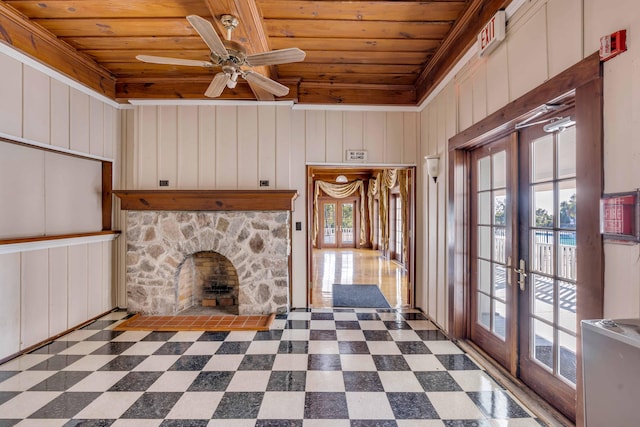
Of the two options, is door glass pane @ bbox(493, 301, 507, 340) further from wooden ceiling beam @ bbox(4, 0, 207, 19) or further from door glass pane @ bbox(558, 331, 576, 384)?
wooden ceiling beam @ bbox(4, 0, 207, 19)

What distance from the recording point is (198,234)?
402 cm

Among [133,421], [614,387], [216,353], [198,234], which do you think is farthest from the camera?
[198,234]

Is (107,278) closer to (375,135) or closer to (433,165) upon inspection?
(375,135)

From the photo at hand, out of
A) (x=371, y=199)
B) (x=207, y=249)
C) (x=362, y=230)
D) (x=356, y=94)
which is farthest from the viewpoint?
(x=362, y=230)

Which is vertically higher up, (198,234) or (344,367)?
(198,234)

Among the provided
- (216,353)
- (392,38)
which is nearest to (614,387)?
(216,353)

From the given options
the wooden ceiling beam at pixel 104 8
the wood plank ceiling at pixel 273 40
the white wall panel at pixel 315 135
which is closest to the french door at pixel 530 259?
the wood plank ceiling at pixel 273 40

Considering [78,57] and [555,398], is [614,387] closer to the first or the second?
[555,398]

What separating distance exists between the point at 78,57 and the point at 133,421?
3.73 metres

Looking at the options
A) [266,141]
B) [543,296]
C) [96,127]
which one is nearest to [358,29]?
[266,141]

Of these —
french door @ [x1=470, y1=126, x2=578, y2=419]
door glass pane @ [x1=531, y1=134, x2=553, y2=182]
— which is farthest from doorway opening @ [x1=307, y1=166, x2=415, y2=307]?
door glass pane @ [x1=531, y1=134, x2=553, y2=182]

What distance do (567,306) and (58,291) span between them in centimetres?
462

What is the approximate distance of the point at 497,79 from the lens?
2504 mm

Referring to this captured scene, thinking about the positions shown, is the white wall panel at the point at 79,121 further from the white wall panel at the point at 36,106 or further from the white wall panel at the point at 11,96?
the white wall panel at the point at 11,96
